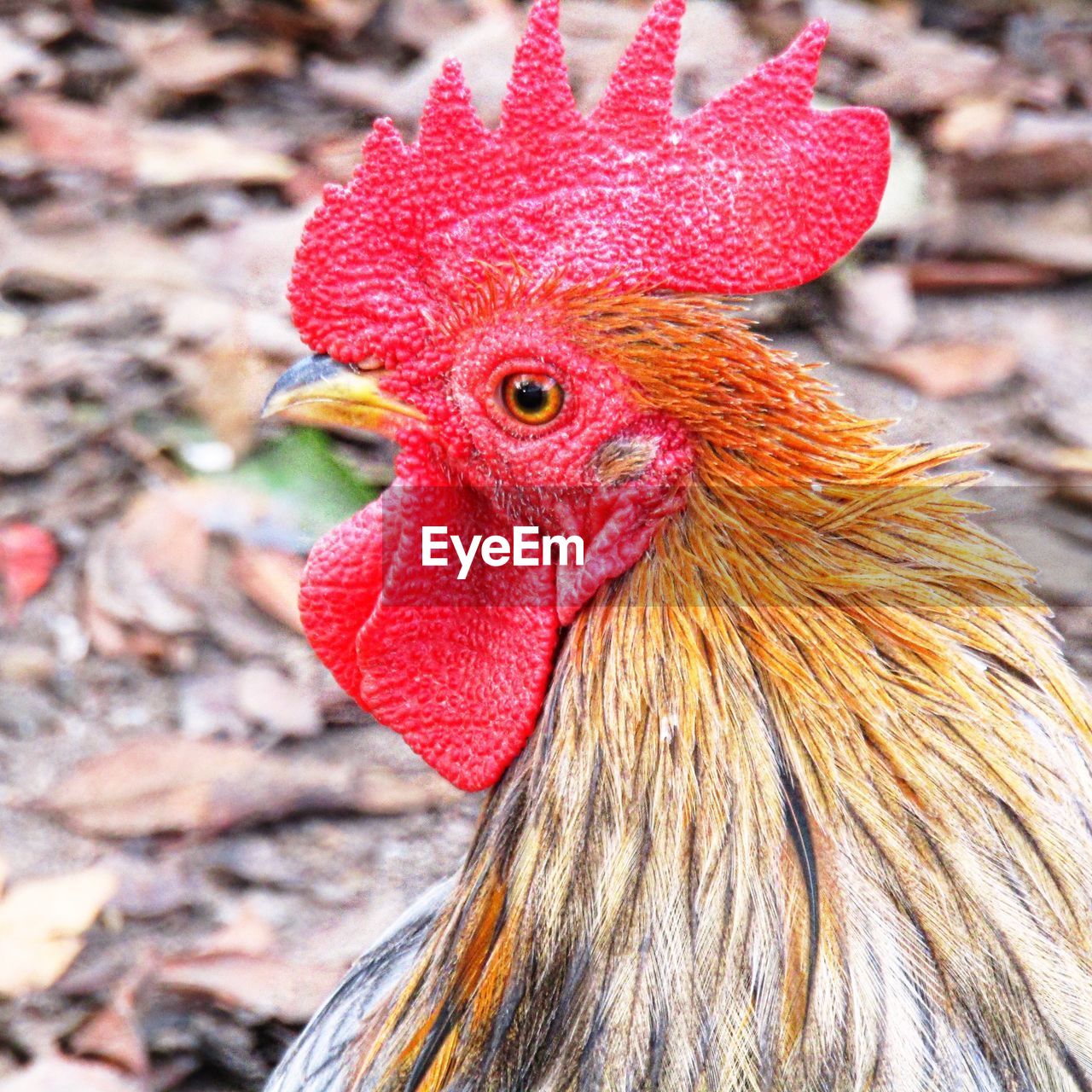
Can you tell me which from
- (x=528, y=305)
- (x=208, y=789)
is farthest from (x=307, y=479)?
(x=528, y=305)

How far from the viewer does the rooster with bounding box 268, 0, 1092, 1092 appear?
168 cm

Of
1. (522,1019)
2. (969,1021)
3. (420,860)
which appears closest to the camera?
(969,1021)

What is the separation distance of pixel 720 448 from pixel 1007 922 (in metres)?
0.66

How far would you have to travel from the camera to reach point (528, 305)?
1.75 meters

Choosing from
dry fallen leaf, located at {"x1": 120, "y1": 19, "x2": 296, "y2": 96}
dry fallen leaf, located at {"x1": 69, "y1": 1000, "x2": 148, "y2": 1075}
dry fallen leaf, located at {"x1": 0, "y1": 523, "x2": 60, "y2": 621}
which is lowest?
dry fallen leaf, located at {"x1": 0, "y1": 523, "x2": 60, "y2": 621}

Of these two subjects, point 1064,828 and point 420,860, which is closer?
point 1064,828

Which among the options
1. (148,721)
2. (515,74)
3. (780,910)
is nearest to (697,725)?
(780,910)

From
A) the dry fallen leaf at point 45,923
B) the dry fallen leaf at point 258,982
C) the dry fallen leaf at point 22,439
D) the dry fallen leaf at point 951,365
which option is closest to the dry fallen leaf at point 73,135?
the dry fallen leaf at point 22,439

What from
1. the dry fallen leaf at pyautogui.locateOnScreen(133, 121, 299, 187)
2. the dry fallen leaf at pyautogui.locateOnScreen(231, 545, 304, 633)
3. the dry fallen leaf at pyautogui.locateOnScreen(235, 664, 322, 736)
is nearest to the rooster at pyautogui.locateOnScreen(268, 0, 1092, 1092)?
the dry fallen leaf at pyautogui.locateOnScreen(235, 664, 322, 736)

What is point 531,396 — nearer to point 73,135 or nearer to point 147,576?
point 147,576

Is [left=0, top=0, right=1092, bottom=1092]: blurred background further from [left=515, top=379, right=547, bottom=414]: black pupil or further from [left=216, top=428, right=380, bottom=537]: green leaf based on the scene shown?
[left=515, top=379, right=547, bottom=414]: black pupil

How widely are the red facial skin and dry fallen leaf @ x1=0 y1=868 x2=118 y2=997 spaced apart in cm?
134

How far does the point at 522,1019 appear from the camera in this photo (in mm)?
→ 1805

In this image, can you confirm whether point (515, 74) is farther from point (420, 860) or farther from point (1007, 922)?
point (420, 860)
